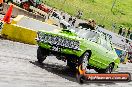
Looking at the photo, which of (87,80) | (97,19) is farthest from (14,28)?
(97,19)

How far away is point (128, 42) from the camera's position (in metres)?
35.1

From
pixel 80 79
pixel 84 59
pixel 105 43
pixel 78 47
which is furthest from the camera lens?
pixel 105 43

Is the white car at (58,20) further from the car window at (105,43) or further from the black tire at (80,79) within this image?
the black tire at (80,79)

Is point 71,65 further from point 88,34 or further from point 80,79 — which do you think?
point 80,79

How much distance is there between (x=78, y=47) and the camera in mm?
12922

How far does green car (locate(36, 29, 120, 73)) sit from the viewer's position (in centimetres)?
1303

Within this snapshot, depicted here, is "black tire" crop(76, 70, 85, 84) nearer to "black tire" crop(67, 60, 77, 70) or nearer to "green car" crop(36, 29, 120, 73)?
"green car" crop(36, 29, 120, 73)

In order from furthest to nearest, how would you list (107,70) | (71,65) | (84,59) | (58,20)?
(58,20), (71,65), (107,70), (84,59)

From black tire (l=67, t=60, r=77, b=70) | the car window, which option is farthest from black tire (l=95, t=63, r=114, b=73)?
black tire (l=67, t=60, r=77, b=70)

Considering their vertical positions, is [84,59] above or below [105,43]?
below

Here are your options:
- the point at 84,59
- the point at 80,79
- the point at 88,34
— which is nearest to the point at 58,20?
the point at 88,34

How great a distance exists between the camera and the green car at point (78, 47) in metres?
13.0

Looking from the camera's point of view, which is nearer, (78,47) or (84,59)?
(78,47)

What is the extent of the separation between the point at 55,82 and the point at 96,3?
63.3m
